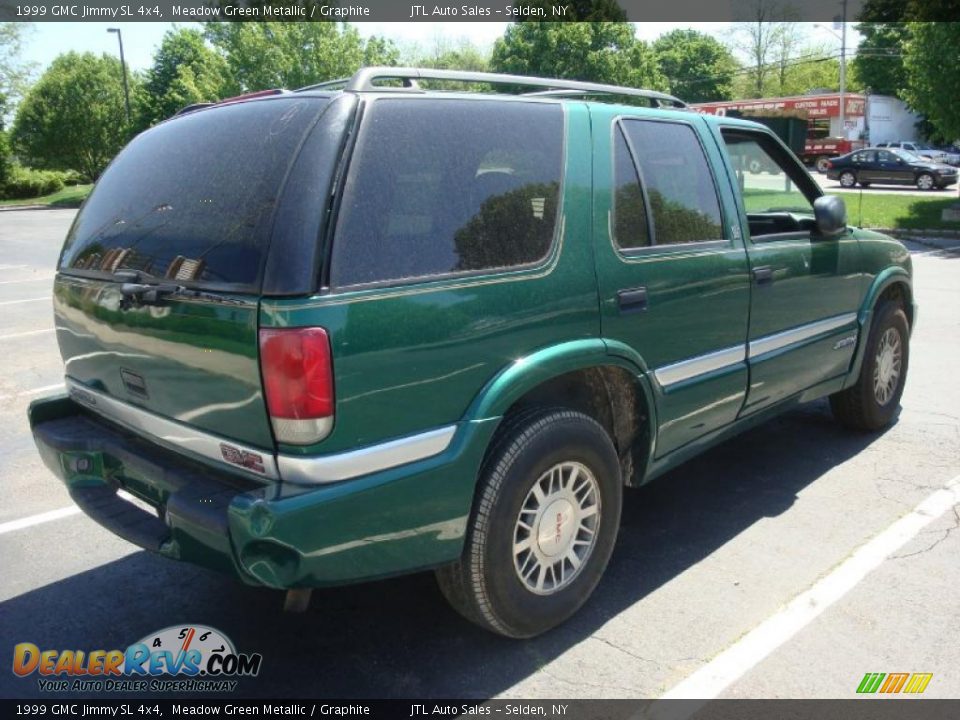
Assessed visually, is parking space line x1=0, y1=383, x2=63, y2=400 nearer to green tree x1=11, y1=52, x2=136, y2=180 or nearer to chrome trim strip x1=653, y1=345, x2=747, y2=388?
chrome trim strip x1=653, y1=345, x2=747, y2=388

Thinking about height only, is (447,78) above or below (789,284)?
above

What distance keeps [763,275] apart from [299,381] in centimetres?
252

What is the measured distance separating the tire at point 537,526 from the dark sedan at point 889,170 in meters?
31.4

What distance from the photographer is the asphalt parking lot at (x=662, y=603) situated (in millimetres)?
2893

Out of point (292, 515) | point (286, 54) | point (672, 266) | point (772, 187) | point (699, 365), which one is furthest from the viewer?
point (286, 54)

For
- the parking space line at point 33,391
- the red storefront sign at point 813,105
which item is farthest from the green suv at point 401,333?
the red storefront sign at point 813,105

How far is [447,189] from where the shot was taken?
2.76m

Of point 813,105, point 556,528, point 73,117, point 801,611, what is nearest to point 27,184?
point 73,117

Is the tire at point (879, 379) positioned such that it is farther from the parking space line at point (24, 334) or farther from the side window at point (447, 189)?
the parking space line at point (24, 334)

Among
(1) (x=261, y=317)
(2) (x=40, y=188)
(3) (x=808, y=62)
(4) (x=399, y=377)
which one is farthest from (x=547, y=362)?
(3) (x=808, y=62)

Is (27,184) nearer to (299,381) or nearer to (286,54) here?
(286,54)

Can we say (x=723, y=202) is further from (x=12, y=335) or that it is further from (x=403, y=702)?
(x=12, y=335)

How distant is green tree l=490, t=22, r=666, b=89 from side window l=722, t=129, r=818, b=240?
30.5 meters

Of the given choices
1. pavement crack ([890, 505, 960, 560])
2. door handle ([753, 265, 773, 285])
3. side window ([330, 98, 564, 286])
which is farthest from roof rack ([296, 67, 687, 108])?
pavement crack ([890, 505, 960, 560])
